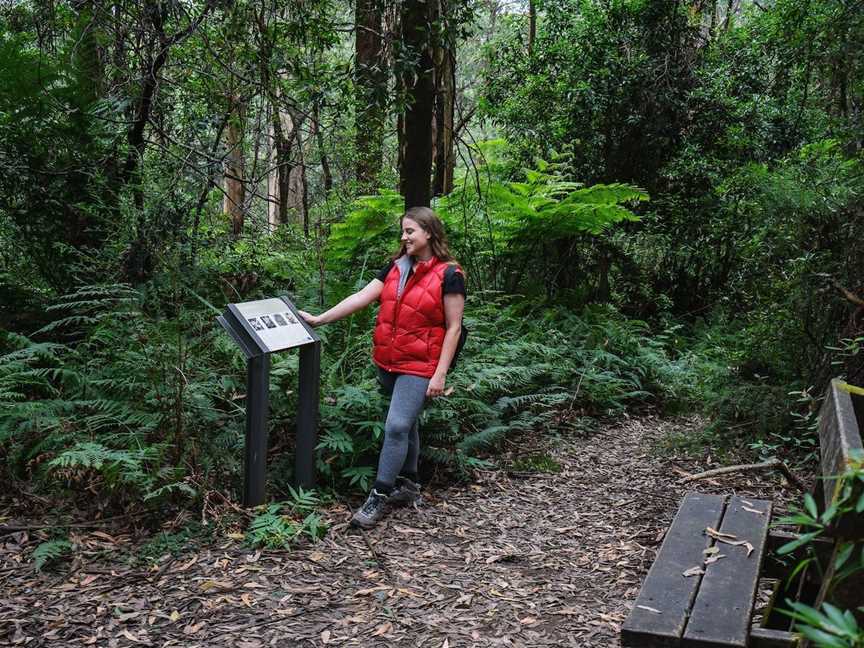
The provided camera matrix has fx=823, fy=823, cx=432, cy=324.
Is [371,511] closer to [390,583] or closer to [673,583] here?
[390,583]

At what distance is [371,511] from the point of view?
5445 mm

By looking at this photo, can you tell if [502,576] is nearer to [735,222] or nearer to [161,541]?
[161,541]

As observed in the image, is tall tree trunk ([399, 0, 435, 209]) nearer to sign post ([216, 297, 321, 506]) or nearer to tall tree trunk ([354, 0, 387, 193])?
tall tree trunk ([354, 0, 387, 193])

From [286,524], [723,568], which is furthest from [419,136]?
[723,568]

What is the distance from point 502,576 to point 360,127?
743 cm

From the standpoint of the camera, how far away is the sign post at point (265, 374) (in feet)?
16.8

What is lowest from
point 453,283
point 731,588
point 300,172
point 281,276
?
point 731,588

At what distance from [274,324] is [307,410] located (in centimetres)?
64

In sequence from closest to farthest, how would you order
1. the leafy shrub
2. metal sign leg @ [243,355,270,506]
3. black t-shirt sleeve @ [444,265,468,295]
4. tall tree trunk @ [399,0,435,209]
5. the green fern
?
the green fern, the leafy shrub, metal sign leg @ [243,355,270,506], black t-shirt sleeve @ [444,265,468,295], tall tree trunk @ [399,0,435,209]

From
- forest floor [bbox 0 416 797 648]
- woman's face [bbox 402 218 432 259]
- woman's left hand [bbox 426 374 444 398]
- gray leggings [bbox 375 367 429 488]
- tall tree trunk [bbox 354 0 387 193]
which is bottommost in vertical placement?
forest floor [bbox 0 416 797 648]

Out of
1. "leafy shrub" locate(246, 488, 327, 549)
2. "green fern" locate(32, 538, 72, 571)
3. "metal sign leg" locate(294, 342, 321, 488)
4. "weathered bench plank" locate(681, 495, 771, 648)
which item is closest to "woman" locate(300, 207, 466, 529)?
"leafy shrub" locate(246, 488, 327, 549)

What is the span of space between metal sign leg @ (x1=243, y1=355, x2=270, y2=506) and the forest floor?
0.39m

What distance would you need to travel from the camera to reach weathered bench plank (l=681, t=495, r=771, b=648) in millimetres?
2562

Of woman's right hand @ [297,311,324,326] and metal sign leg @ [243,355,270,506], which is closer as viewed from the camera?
metal sign leg @ [243,355,270,506]
